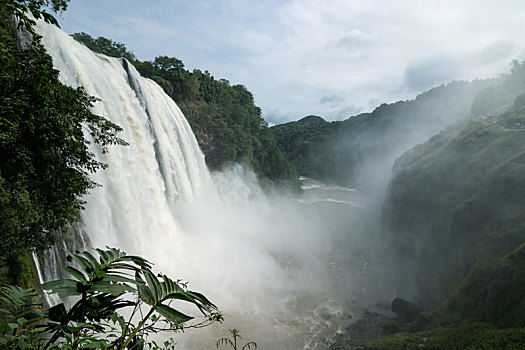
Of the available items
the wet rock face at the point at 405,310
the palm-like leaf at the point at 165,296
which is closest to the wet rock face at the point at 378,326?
the wet rock face at the point at 405,310

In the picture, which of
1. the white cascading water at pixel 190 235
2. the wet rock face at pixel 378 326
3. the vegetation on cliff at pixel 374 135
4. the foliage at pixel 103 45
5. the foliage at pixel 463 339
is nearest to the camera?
the foliage at pixel 463 339

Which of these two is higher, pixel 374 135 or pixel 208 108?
pixel 208 108

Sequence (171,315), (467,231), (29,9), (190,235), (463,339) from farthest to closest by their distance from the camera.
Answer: (190,235), (467,231), (463,339), (29,9), (171,315)

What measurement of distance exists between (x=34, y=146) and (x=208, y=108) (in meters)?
28.0

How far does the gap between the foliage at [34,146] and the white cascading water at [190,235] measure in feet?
6.96

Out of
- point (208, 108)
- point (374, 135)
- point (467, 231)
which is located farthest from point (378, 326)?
point (374, 135)

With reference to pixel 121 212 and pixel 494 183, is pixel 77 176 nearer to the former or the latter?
pixel 121 212

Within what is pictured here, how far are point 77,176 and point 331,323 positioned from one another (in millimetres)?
12753

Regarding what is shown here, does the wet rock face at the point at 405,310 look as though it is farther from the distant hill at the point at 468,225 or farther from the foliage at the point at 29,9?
the foliage at the point at 29,9

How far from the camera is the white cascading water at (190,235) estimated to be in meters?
11.6

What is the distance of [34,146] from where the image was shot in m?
6.09

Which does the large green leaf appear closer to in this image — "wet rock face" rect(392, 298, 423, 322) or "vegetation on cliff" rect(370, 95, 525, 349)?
"vegetation on cliff" rect(370, 95, 525, 349)

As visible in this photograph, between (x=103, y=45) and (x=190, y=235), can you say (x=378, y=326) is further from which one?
(x=103, y=45)

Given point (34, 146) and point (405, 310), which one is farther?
point (405, 310)
